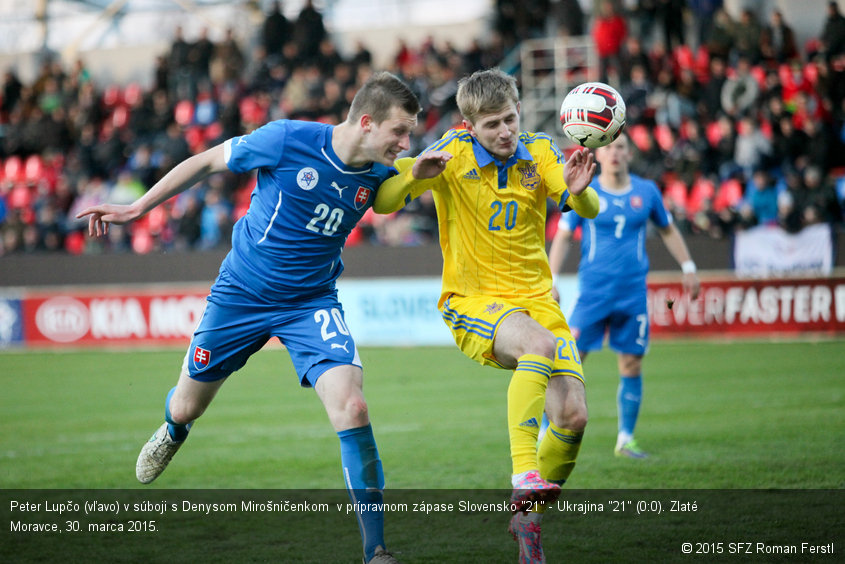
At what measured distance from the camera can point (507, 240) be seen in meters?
5.42

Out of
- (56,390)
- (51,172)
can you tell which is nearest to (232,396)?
(56,390)

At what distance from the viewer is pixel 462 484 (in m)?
6.65

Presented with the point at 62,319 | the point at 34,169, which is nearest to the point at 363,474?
the point at 62,319

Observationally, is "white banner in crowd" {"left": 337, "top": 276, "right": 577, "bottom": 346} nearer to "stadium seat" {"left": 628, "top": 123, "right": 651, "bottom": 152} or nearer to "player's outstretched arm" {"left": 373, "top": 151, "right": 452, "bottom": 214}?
"stadium seat" {"left": 628, "top": 123, "right": 651, "bottom": 152}

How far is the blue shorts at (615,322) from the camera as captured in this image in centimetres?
791

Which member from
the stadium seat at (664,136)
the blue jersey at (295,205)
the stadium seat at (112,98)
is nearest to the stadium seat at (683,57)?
the stadium seat at (664,136)

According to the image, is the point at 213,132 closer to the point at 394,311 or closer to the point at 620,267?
the point at 394,311

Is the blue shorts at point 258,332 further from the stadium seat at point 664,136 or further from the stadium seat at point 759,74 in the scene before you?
the stadium seat at point 759,74

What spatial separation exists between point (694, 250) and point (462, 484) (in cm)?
1018

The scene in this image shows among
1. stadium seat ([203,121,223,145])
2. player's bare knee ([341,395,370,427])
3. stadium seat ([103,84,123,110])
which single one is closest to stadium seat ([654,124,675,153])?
stadium seat ([203,121,223,145])

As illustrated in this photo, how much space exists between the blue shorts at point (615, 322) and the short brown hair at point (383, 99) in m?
3.37

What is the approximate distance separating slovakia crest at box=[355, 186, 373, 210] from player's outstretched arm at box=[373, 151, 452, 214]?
0.20ft

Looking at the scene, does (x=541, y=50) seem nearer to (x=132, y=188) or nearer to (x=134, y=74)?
(x=132, y=188)

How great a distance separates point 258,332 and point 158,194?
90cm
